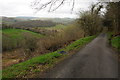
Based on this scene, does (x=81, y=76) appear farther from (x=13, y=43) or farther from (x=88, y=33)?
(x=13, y=43)

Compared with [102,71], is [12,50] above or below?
below

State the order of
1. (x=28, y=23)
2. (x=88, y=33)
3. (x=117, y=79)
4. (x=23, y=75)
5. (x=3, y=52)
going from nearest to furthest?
(x=117, y=79), (x=23, y=75), (x=88, y=33), (x=3, y=52), (x=28, y=23)

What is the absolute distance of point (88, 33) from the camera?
32781 millimetres

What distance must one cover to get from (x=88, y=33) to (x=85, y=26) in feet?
10.9

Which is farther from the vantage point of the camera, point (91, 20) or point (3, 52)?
point (3, 52)

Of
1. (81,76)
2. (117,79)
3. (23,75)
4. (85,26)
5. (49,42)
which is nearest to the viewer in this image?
(117,79)

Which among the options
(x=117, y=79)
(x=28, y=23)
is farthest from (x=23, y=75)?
(x=28, y=23)

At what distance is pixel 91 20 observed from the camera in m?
30.8

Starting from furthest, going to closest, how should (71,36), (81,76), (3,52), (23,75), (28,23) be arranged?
(28,23), (3,52), (71,36), (23,75), (81,76)

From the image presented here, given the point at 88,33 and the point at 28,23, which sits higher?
the point at 28,23

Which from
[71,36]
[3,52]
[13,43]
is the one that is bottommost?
[3,52]

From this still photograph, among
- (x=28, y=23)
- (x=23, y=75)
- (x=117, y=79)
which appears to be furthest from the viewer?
(x=28, y=23)

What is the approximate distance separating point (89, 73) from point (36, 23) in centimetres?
6892

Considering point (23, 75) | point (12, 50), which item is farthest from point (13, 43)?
point (23, 75)
